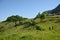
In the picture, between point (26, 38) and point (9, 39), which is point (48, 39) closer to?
point (26, 38)

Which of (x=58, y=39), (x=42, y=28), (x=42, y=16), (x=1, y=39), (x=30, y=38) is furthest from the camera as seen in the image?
(x=42, y=16)

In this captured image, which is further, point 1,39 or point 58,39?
point 1,39

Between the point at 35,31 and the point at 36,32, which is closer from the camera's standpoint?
the point at 36,32

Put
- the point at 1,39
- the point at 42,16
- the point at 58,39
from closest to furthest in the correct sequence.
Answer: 1. the point at 58,39
2. the point at 1,39
3. the point at 42,16

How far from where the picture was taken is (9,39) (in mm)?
30062

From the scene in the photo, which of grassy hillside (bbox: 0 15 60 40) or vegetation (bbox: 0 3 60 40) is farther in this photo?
vegetation (bbox: 0 3 60 40)

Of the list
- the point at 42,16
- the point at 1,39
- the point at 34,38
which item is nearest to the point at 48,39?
the point at 34,38

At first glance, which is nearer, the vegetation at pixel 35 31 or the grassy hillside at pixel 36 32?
the grassy hillside at pixel 36 32

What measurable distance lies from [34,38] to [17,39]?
319 centimetres

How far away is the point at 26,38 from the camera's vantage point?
28.9 meters

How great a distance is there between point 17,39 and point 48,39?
5.80m

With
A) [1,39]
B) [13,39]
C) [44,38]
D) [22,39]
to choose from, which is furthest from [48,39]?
[1,39]

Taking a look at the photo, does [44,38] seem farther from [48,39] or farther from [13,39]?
[13,39]

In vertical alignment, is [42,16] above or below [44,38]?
above
